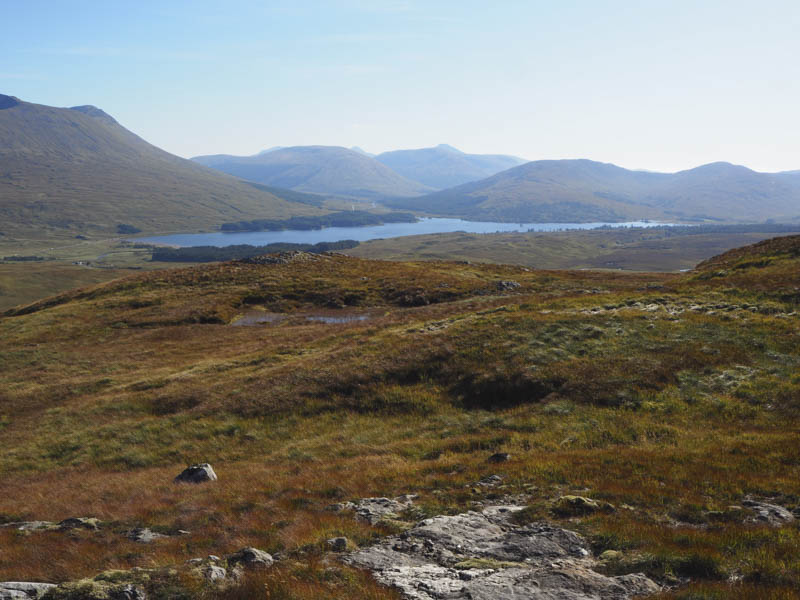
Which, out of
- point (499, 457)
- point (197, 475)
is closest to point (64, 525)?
point (197, 475)

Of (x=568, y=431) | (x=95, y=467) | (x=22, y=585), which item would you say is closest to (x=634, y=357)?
(x=568, y=431)

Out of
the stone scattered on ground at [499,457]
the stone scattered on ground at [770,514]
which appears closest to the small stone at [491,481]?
the stone scattered on ground at [499,457]

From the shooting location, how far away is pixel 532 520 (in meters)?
12.8

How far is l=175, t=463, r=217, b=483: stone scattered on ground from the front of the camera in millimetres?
19859

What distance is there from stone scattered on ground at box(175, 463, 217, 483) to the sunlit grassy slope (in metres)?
0.71

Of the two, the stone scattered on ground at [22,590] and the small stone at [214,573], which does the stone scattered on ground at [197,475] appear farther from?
the small stone at [214,573]

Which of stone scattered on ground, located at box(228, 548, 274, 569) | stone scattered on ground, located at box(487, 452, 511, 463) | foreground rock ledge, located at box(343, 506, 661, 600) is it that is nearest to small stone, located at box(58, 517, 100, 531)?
stone scattered on ground, located at box(228, 548, 274, 569)

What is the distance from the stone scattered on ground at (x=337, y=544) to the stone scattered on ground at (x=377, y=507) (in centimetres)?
192

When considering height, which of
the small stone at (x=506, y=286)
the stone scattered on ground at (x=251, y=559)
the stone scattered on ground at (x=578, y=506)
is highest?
the small stone at (x=506, y=286)

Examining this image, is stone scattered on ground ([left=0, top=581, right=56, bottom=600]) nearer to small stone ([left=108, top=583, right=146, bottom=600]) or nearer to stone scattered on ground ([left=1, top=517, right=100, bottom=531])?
small stone ([left=108, top=583, right=146, bottom=600])

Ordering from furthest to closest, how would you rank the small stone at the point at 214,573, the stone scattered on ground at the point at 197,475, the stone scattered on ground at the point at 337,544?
the stone scattered on ground at the point at 197,475 < the stone scattered on ground at the point at 337,544 < the small stone at the point at 214,573

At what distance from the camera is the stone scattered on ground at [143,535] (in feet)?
46.3

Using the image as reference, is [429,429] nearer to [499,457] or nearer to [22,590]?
[499,457]

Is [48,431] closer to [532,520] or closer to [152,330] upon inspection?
[152,330]
